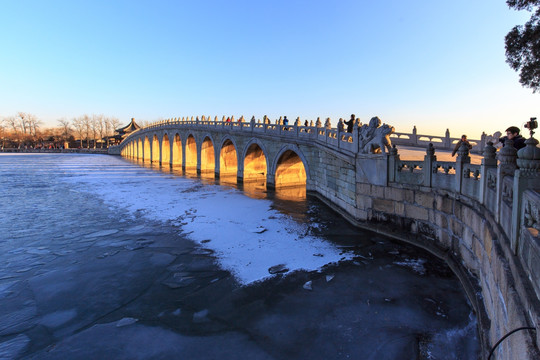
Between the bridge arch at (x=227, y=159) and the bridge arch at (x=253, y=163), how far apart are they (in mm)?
3313

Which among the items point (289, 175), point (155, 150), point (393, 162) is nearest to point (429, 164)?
point (393, 162)

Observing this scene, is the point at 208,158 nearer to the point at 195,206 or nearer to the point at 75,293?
the point at 195,206

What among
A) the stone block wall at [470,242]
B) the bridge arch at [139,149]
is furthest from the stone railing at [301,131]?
the bridge arch at [139,149]

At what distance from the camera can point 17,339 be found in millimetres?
4395

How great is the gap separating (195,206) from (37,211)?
621 centimetres

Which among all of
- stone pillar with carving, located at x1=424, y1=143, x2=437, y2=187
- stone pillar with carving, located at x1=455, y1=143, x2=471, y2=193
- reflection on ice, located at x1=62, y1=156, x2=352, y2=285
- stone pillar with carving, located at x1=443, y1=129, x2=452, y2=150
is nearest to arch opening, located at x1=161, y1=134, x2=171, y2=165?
reflection on ice, located at x1=62, y1=156, x2=352, y2=285

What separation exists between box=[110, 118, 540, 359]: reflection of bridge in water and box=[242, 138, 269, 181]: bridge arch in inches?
3.2

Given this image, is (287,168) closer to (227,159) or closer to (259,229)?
(227,159)

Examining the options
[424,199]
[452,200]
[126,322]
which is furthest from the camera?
[424,199]

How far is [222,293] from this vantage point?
5.71 meters

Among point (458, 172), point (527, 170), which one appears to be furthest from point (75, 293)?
point (458, 172)

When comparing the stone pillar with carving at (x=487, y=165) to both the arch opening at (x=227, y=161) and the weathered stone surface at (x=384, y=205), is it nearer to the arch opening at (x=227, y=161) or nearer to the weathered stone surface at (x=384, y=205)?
the weathered stone surface at (x=384, y=205)

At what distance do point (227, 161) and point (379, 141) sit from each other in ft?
58.5

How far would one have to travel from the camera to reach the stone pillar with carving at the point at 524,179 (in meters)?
3.09
